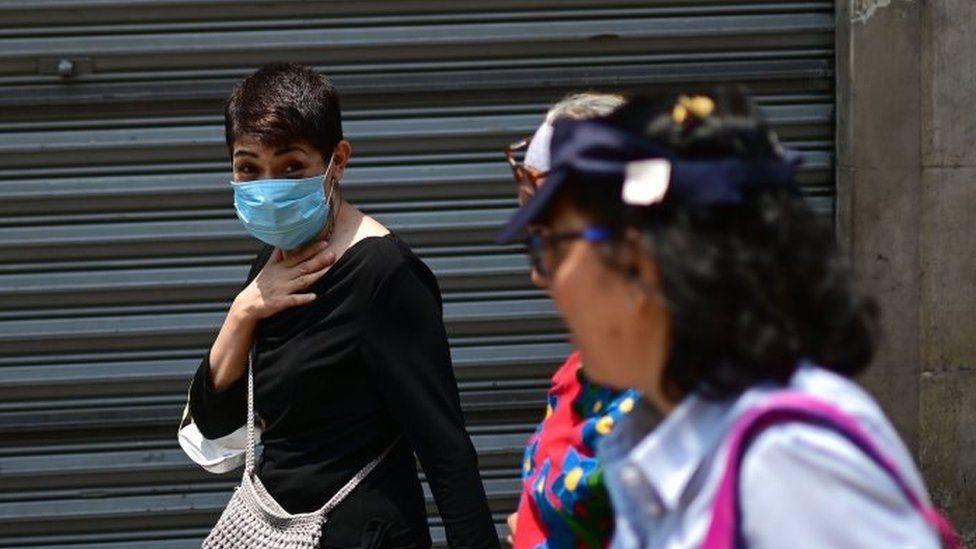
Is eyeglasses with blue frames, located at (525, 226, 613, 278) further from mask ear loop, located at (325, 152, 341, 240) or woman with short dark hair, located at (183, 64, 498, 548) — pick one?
mask ear loop, located at (325, 152, 341, 240)

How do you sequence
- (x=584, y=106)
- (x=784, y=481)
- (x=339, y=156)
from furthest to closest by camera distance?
1. (x=339, y=156)
2. (x=584, y=106)
3. (x=784, y=481)

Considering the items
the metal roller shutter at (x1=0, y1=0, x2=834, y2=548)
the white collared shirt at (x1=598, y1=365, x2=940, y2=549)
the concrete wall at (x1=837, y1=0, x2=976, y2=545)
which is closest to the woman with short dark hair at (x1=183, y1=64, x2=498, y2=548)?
the white collared shirt at (x1=598, y1=365, x2=940, y2=549)

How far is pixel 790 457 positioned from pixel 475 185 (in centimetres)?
454

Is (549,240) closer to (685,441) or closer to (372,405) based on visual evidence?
(685,441)

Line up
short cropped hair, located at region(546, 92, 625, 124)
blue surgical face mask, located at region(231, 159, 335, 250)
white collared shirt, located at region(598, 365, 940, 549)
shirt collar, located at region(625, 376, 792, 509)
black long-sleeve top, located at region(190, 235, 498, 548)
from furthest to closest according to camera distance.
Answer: blue surgical face mask, located at region(231, 159, 335, 250) → black long-sleeve top, located at region(190, 235, 498, 548) → short cropped hair, located at region(546, 92, 625, 124) → shirt collar, located at region(625, 376, 792, 509) → white collared shirt, located at region(598, 365, 940, 549)

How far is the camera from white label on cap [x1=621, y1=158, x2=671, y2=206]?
1.62 metres

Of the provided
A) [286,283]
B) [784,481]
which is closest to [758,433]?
[784,481]

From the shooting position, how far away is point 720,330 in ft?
5.25

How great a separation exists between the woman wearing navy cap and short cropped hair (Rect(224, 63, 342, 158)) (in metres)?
→ 1.67

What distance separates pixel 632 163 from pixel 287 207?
6.06 feet

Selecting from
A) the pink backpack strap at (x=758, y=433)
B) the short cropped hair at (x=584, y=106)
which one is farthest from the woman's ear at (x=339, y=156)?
the pink backpack strap at (x=758, y=433)

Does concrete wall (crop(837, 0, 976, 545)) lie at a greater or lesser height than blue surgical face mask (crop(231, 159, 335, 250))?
lesser

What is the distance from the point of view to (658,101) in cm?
173

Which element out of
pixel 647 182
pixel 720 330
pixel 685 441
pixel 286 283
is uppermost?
pixel 647 182
